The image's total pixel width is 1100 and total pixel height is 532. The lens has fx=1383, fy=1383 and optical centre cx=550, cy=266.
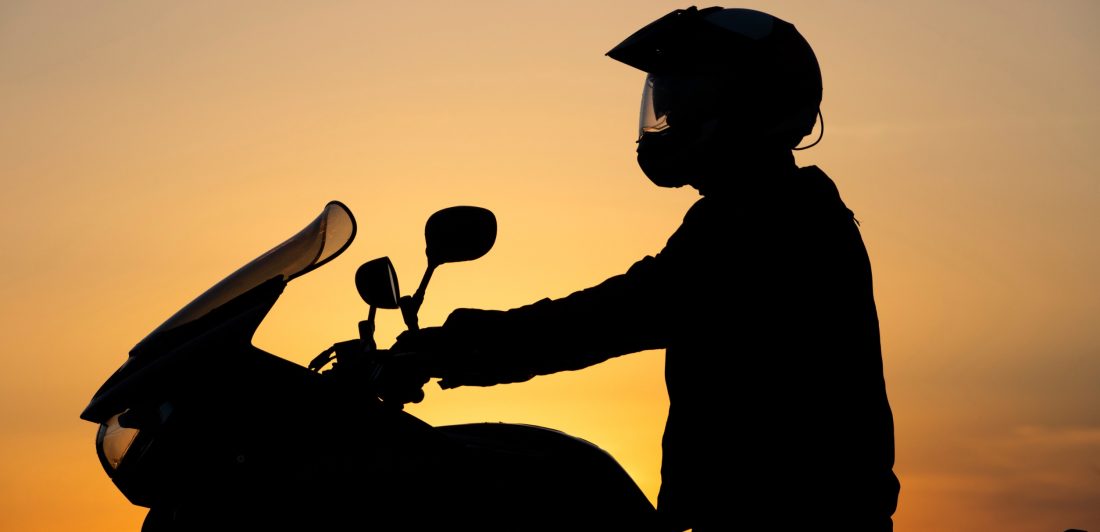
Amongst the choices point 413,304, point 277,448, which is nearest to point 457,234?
point 413,304

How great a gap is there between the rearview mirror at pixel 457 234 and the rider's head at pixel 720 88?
1.07m

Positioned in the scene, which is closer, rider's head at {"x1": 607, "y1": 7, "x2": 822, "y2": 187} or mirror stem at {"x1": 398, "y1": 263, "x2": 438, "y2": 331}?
mirror stem at {"x1": 398, "y1": 263, "x2": 438, "y2": 331}

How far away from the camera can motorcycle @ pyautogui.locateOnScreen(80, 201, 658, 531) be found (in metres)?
3.76

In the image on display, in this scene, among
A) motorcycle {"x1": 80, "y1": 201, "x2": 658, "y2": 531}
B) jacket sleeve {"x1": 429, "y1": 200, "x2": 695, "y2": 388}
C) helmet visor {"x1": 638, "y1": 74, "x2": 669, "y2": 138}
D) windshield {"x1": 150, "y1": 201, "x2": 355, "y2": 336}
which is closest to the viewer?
motorcycle {"x1": 80, "y1": 201, "x2": 658, "y2": 531}

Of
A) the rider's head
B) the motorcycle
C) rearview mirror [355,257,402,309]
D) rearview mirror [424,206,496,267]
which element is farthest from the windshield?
the rider's head

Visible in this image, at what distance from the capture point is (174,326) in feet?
13.3

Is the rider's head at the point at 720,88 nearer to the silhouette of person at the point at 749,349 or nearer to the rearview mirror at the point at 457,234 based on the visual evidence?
the silhouette of person at the point at 749,349

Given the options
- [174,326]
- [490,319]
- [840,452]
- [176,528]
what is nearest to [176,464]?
[176,528]

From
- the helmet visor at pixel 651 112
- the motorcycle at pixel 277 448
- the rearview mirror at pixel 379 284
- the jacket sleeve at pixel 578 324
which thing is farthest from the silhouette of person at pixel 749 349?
the helmet visor at pixel 651 112

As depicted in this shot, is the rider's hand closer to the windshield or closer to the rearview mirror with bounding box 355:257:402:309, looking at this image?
the rearview mirror with bounding box 355:257:402:309

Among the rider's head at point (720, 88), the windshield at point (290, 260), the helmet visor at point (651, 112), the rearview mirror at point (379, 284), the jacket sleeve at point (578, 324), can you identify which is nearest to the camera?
the windshield at point (290, 260)

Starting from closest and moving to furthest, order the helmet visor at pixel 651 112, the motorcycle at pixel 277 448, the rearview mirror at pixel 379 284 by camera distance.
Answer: the motorcycle at pixel 277 448 → the rearview mirror at pixel 379 284 → the helmet visor at pixel 651 112

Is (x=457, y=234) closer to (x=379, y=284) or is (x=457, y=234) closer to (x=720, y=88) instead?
(x=379, y=284)

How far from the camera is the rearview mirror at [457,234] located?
14.0 feet
